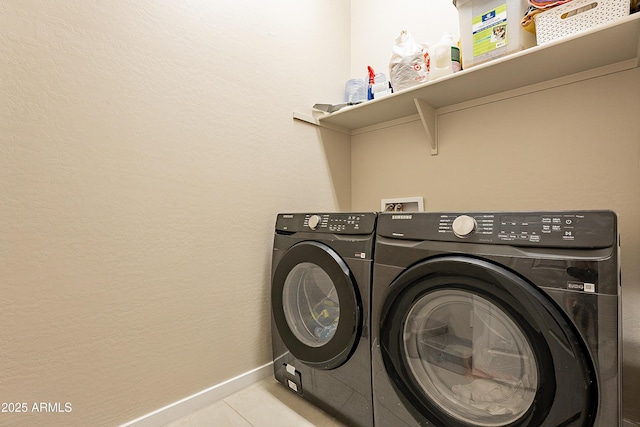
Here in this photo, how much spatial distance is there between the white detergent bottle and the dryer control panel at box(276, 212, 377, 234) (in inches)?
33.7

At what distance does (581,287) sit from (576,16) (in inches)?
39.0

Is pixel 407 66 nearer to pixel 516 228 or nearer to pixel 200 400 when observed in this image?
pixel 516 228

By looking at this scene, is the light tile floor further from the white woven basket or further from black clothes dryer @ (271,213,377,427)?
the white woven basket

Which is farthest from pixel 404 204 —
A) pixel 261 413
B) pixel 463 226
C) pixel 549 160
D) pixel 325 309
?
pixel 261 413

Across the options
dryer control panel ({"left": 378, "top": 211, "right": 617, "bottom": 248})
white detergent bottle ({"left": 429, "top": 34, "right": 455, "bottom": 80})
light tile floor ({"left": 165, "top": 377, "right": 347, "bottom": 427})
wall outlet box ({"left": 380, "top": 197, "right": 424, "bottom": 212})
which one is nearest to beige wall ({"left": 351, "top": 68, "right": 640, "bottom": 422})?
wall outlet box ({"left": 380, "top": 197, "right": 424, "bottom": 212})

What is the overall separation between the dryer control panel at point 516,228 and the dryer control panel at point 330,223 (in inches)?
5.0

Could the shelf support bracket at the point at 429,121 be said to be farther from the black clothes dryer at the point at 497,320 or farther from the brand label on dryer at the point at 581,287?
the brand label on dryer at the point at 581,287

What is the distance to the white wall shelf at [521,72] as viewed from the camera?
105cm

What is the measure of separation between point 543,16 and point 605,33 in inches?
8.2

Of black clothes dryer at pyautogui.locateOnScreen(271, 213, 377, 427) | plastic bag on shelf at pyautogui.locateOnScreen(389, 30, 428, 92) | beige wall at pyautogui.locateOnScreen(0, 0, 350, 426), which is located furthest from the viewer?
plastic bag on shelf at pyautogui.locateOnScreen(389, 30, 428, 92)

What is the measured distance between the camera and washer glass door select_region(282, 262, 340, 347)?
135 centimetres

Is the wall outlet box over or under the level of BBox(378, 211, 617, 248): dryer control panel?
over

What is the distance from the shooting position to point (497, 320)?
84 centimetres

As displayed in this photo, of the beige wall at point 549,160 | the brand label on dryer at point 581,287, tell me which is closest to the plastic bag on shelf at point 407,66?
the beige wall at point 549,160
